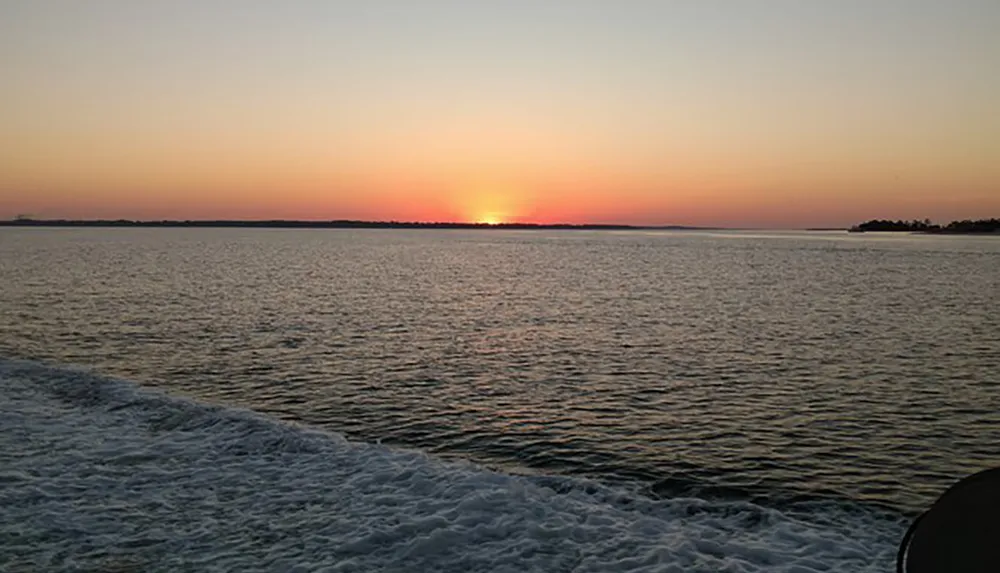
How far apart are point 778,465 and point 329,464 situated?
32.8 feet

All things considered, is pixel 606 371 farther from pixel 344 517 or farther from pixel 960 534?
pixel 960 534

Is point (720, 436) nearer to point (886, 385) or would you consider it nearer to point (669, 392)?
point (669, 392)

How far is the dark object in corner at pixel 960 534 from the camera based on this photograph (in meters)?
6.54

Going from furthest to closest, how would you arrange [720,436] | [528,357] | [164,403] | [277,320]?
[277,320] → [528,357] → [164,403] → [720,436]

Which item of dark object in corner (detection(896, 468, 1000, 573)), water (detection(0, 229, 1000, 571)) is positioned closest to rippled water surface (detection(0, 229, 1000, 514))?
water (detection(0, 229, 1000, 571))

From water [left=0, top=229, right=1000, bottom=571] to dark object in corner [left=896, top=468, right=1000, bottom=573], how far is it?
4104 millimetres

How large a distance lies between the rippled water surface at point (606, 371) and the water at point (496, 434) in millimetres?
138

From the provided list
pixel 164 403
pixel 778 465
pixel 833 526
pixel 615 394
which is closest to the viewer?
pixel 833 526

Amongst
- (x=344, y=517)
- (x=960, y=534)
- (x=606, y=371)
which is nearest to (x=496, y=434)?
(x=344, y=517)

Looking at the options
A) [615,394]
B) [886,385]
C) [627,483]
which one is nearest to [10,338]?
[615,394]

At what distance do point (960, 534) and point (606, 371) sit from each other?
809 inches

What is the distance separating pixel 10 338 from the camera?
32500mm

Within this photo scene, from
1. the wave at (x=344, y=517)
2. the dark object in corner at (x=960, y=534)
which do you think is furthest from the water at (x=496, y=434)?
the dark object in corner at (x=960, y=534)

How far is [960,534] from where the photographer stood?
261 inches
